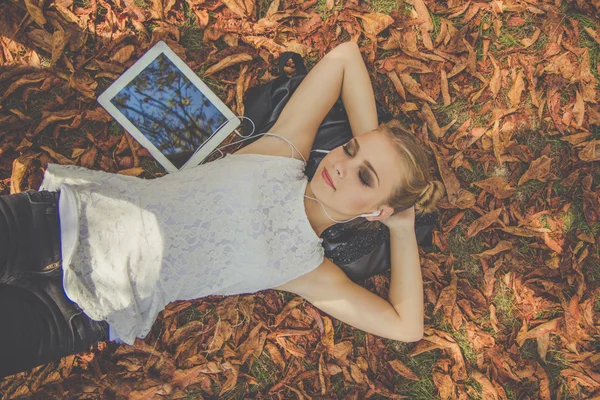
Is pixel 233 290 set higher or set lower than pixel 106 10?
lower

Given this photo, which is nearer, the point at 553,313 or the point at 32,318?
the point at 32,318

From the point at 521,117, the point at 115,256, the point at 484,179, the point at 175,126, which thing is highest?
the point at 175,126

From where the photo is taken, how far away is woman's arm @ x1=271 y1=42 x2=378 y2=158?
330 centimetres

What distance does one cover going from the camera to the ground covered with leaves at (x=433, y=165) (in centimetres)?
358

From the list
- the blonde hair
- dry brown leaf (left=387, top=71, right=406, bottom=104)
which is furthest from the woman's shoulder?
dry brown leaf (left=387, top=71, right=406, bottom=104)

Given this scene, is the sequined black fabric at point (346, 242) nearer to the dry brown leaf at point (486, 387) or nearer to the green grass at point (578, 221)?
the dry brown leaf at point (486, 387)

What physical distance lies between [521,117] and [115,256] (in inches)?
141

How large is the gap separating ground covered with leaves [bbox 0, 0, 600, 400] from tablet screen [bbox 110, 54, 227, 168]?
0.17 metres

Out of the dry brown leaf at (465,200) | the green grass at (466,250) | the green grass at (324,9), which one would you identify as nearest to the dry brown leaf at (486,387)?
the green grass at (466,250)

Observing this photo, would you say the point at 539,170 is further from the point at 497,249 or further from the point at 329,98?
the point at 329,98

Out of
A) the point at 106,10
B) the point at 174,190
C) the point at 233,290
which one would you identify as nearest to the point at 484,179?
the point at 233,290

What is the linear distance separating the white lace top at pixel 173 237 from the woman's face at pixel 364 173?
35 centimetres

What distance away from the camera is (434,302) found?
3918mm

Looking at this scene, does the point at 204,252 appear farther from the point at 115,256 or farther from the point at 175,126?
the point at 175,126
